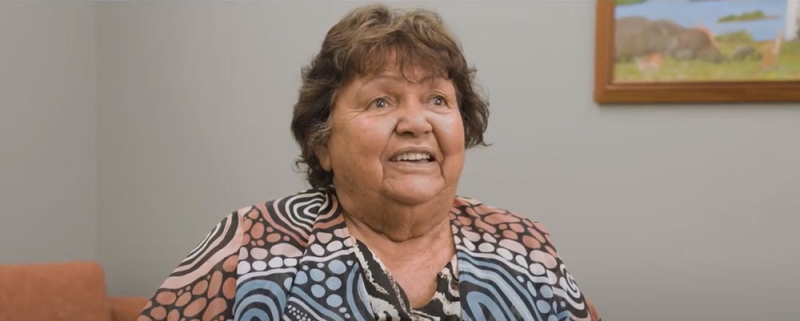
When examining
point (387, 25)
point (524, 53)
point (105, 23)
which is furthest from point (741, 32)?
point (105, 23)

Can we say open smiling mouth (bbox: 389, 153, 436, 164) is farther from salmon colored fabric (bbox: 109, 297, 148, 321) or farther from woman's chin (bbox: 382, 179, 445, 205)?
salmon colored fabric (bbox: 109, 297, 148, 321)

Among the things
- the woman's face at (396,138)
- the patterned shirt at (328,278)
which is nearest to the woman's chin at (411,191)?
the woman's face at (396,138)

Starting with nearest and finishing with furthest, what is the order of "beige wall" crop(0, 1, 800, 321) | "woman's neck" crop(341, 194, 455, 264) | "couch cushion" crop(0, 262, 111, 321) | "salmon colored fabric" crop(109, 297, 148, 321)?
1. "woman's neck" crop(341, 194, 455, 264)
2. "couch cushion" crop(0, 262, 111, 321)
3. "salmon colored fabric" crop(109, 297, 148, 321)
4. "beige wall" crop(0, 1, 800, 321)

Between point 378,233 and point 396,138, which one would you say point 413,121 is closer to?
point 396,138

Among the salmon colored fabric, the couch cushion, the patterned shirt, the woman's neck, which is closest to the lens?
the patterned shirt

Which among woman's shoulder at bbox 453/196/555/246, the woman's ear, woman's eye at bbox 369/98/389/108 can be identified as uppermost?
Answer: woman's eye at bbox 369/98/389/108

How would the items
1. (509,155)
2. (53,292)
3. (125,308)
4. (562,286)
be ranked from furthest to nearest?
(509,155)
(125,308)
(53,292)
(562,286)

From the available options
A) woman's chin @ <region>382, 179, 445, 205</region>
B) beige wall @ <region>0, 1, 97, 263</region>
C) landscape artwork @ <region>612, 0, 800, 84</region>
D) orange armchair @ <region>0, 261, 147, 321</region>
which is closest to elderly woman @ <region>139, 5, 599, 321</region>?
woman's chin @ <region>382, 179, 445, 205</region>

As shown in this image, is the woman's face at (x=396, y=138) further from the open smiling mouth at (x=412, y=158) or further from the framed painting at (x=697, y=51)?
the framed painting at (x=697, y=51)

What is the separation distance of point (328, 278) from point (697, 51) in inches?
52.8

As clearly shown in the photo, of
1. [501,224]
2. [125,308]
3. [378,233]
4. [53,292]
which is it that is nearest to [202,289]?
[378,233]

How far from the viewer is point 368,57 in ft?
4.23

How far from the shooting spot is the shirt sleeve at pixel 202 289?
124 centimetres

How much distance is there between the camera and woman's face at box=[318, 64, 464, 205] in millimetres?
1272
